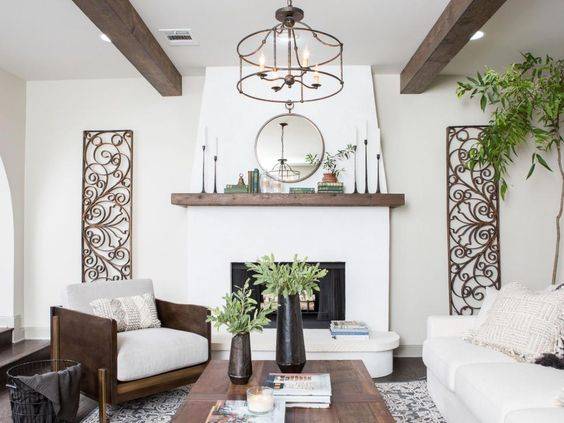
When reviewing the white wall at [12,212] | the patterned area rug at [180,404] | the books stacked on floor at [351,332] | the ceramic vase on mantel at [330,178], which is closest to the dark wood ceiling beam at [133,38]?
the white wall at [12,212]

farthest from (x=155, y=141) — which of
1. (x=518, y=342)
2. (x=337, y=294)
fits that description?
(x=518, y=342)

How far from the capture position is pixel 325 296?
4.20 metres

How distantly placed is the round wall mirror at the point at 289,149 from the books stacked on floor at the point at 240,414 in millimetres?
2518

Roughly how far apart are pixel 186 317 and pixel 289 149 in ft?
5.57

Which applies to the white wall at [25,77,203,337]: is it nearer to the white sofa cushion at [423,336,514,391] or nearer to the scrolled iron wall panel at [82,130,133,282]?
the scrolled iron wall panel at [82,130,133,282]

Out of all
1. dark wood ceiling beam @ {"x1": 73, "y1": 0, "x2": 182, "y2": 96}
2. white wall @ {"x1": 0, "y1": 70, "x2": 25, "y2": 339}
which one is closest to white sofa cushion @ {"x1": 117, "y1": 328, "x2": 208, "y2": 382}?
white wall @ {"x1": 0, "y1": 70, "x2": 25, "y2": 339}

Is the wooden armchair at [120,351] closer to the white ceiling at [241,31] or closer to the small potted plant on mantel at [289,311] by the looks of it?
the small potted plant on mantel at [289,311]

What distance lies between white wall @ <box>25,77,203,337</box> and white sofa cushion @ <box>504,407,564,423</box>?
3.16 meters

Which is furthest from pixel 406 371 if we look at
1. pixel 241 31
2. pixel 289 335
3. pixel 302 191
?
pixel 241 31

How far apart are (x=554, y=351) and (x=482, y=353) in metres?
0.36

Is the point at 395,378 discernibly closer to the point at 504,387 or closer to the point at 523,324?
the point at 523,324

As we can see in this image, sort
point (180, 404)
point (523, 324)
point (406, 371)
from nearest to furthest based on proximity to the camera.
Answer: point (523, 324), point (180, 404), point (406, 371)

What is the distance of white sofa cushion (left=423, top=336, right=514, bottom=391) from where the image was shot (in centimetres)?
247

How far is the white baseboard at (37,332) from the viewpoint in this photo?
443 cm
